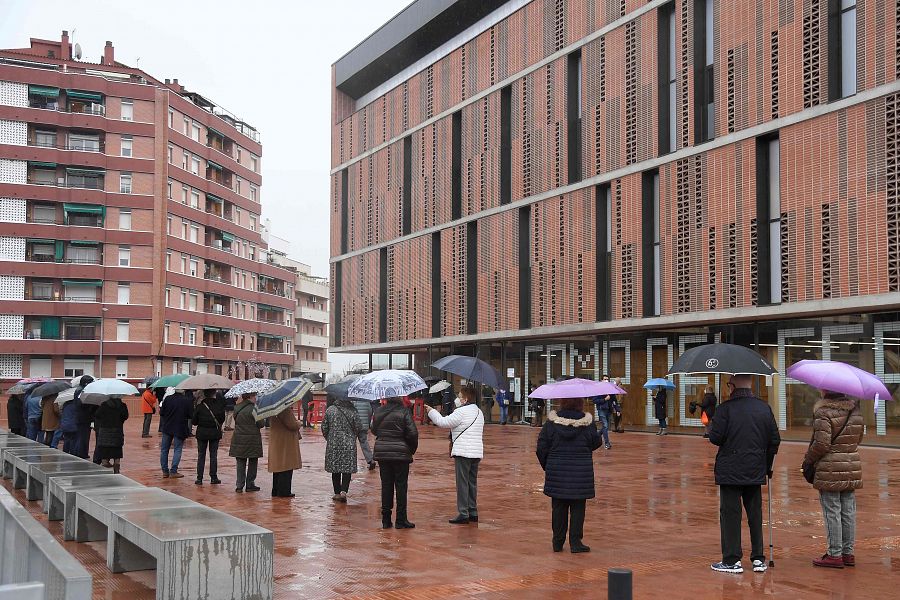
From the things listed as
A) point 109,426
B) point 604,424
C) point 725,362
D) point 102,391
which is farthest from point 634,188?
point 725,362

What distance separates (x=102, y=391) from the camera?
664 inches

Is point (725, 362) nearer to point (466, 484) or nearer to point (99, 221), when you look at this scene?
point (466, 484)

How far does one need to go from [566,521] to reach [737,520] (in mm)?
1914

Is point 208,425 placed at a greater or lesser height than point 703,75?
lesser

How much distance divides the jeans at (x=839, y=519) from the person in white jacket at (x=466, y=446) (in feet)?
13.6

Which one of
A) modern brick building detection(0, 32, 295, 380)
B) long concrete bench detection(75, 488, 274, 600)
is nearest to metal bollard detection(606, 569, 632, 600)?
long concrete bench detection(75, 488, 274, 600)

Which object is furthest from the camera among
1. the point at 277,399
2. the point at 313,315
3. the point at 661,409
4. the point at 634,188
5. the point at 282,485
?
the point at 313,315

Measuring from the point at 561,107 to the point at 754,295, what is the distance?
1287 cm

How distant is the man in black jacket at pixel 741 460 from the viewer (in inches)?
350

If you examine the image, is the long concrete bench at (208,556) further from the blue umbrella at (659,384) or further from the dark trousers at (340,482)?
the blue umbrella at (659,384)

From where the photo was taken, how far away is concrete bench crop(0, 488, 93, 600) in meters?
4.43

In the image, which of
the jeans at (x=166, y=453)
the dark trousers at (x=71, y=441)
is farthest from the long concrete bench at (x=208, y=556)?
the dark trousers at (x=71, y=441)

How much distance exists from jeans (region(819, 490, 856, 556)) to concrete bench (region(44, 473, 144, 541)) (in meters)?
7.31

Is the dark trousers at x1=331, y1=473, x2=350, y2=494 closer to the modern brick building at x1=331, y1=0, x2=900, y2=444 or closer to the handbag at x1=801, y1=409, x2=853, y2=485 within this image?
the handbag at x1=801, y1=409, x2=853, y2=485
